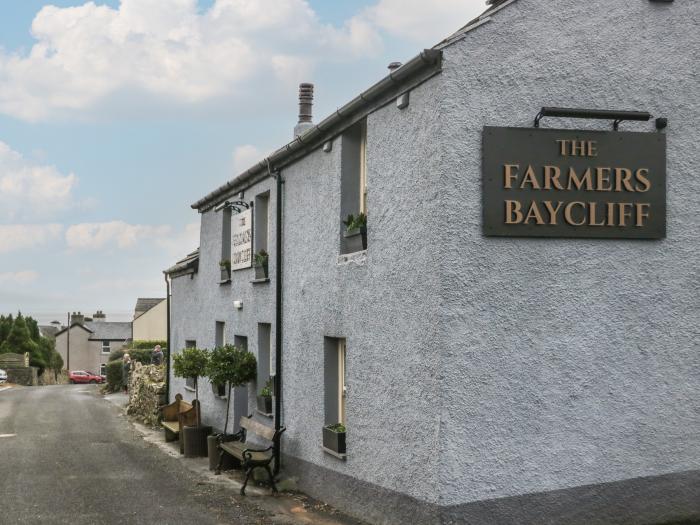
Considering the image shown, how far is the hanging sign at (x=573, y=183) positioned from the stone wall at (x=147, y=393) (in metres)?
16.5

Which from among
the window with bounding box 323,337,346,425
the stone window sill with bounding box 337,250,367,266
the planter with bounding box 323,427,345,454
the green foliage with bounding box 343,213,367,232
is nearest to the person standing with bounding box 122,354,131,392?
the window with bounding box 323,337,346,425

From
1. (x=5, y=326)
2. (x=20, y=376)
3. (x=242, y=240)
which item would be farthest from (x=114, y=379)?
(x=5, y=326)

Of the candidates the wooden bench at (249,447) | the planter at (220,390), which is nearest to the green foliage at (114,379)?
the planter at (220,390)

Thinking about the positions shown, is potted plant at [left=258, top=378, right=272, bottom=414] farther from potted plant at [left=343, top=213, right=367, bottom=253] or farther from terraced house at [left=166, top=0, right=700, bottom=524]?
terraced house at [left=166, top=0, right=700, bottom=524]

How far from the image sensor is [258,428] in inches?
566

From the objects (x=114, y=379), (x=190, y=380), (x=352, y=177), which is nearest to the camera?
(x=352, y=177)

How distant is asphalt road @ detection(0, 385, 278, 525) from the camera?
12.0 metres

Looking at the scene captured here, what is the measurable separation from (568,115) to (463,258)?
1.93 metres

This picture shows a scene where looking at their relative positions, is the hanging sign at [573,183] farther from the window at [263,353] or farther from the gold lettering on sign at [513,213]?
the window at [263,353]

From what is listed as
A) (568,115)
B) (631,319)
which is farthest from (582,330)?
(568,115)

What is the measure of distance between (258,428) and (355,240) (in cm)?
449

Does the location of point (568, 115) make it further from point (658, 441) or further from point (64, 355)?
point (64, 355)

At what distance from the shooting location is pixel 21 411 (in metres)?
28.6

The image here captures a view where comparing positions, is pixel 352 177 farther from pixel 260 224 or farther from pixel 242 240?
pixel 242 240
